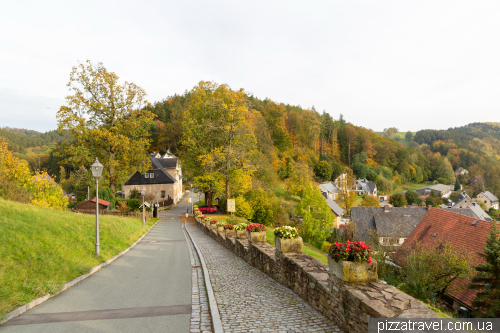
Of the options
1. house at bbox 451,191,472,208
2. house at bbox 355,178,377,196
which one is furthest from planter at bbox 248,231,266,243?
house at bbox 451,191,472,208

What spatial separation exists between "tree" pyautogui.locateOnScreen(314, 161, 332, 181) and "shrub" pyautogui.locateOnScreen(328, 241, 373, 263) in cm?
8106

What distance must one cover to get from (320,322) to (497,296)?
10745mm

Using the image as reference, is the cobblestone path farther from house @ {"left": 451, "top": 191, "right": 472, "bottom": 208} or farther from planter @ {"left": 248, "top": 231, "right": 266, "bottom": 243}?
house @ {"left": 451, "top": 191, "right": 472, "bottom": 208}

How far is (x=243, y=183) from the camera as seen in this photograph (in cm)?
2861

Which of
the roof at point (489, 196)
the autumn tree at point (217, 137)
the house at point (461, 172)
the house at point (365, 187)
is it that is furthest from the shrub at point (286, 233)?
the house at point (461, 172)

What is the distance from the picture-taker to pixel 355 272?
184 inches

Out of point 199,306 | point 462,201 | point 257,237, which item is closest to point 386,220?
point 257,237

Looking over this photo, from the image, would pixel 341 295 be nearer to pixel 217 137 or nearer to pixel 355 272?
pixel 355 272

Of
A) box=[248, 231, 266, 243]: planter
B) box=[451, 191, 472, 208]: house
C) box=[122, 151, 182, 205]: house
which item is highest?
box=[122, 151, 182, 205]: house

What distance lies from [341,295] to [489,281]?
1127cm

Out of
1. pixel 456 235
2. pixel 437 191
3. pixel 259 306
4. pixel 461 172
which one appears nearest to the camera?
pixel 259 306

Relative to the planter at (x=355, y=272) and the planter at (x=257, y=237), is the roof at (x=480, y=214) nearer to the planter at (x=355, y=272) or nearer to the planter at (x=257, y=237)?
the planter at (x=257, y=237)

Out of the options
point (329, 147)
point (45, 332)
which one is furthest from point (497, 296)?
point (329, 147)

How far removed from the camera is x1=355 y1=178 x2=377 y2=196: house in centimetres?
8625
